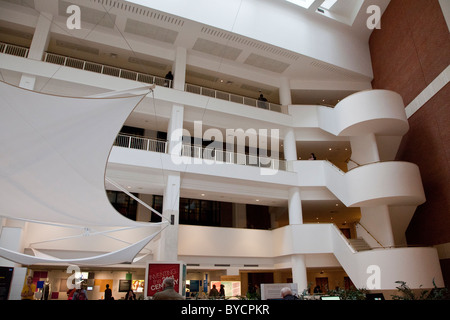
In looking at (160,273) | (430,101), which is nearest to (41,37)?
(160,273)

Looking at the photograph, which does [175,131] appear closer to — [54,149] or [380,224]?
[54,149]

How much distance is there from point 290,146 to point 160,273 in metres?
11.6

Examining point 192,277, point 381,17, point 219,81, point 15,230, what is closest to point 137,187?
point 15,230

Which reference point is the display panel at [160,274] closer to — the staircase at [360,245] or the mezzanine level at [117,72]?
the mezzanine level at [117,72]

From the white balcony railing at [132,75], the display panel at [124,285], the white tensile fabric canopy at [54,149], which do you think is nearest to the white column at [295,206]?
the white balcony railing at [132,75]

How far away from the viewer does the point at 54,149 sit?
261 inches

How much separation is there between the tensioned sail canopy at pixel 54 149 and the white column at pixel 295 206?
1212 centimetres

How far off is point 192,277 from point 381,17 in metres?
20.4

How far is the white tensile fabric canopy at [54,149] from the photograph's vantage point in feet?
19.2

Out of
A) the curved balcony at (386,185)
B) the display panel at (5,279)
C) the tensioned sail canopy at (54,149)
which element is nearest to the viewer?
the tensioned sail canopy at (54,149)

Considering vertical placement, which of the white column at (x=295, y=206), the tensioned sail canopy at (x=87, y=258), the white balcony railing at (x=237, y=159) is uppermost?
the white balcony railing at (x=237, y=159)

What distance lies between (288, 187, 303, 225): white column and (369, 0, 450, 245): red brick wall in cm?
589

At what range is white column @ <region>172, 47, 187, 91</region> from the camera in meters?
17.8

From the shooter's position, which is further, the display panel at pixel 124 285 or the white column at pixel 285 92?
the white column at pixel 285 92
